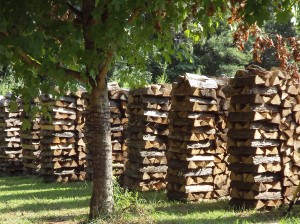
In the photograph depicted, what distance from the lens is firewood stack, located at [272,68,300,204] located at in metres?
8.78

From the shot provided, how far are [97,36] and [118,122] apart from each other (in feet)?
24.2

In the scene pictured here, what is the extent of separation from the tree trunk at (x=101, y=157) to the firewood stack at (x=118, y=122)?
578 cm

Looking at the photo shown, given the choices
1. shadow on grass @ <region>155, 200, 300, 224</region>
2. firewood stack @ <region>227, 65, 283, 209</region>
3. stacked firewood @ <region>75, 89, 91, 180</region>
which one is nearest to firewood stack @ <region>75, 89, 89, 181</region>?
stacked firewood @ <region>75, 89, 91, 180</region>

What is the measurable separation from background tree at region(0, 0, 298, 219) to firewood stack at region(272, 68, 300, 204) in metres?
1.99

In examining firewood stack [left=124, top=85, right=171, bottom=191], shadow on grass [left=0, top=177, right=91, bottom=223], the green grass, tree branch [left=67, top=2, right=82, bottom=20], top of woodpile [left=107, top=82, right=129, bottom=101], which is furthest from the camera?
top of woodpile [left=107, top=82, right=129, bottom=101]

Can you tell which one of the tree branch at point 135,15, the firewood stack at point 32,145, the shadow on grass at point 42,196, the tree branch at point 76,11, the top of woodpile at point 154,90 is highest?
the tree branch at point 76,11

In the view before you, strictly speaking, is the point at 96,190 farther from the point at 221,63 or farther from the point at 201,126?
the point at 221,63

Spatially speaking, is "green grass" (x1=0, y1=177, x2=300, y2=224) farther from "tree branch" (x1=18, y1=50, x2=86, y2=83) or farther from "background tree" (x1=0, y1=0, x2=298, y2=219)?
"tree branch" (x1=18, y1=50, x2=86, y2=83)

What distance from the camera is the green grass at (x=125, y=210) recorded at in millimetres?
7684

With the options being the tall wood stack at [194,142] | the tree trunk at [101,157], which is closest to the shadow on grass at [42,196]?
the tree trunk at [101,157]

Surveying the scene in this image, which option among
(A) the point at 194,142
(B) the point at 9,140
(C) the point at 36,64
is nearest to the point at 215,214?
(A) the point at 194,142

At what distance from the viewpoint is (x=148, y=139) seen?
36.0ft

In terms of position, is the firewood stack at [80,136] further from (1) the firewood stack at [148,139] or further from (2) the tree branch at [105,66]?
(2) the tree branch at [105,66]

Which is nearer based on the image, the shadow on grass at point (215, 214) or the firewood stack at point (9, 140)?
the shadow on grass at point (215, 214)
